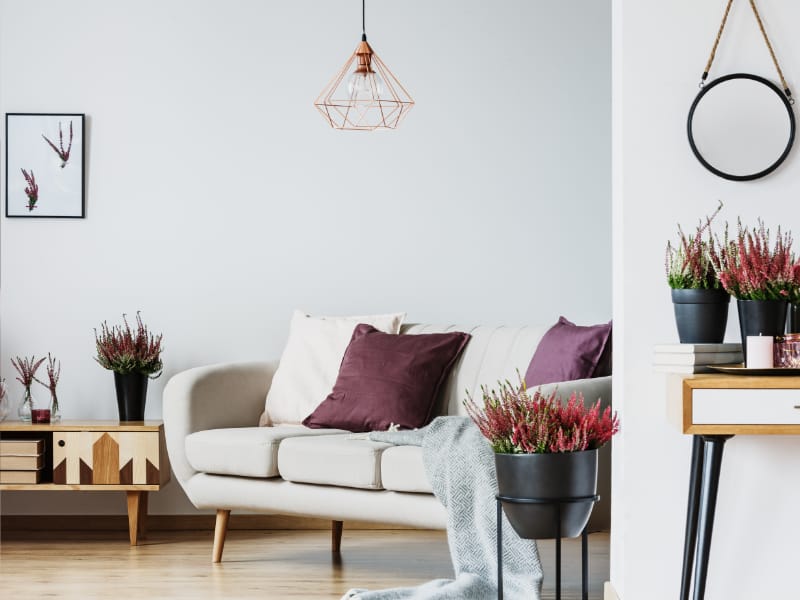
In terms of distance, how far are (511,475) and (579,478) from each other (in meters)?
0.16

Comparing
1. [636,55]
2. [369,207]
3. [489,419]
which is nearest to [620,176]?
[636,55]

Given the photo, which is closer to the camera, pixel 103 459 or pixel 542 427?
pixel 542 427

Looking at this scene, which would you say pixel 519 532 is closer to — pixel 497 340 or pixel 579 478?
pixel 579 478

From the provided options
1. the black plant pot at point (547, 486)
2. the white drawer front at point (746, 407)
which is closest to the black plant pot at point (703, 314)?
the white drawer front at point (746, 407)

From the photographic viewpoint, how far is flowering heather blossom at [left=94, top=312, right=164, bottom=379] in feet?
13.4

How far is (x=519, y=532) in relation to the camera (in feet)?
7.99

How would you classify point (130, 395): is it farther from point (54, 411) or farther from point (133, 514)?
point (133, 514)

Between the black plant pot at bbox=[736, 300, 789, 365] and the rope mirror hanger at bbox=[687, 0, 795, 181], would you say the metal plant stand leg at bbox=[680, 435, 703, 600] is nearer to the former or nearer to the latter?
the black plant pot at bbox=[736, 300, 789, 365]

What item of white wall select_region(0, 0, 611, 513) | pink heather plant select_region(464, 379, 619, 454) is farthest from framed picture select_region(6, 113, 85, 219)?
pink heather plant select_region(464, 379, 619, 454)

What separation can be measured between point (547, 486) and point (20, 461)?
2.38 meters

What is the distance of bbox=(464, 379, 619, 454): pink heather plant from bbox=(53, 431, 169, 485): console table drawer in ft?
6.15

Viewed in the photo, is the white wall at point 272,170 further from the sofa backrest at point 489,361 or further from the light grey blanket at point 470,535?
the light grey blanket at point 470,535

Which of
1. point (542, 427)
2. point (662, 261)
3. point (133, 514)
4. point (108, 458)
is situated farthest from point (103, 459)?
point (662, 261)

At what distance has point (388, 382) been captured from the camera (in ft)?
12.0
